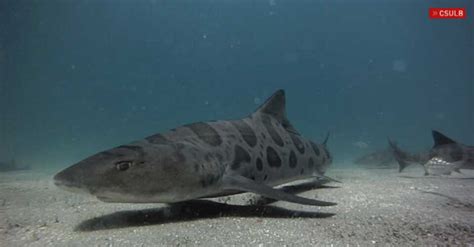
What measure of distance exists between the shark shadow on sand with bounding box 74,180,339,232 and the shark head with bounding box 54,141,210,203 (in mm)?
474

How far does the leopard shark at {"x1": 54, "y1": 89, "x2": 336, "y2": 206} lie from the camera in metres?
3.13

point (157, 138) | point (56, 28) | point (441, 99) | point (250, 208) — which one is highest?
point (56, 28)

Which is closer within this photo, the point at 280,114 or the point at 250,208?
the point at 250,208

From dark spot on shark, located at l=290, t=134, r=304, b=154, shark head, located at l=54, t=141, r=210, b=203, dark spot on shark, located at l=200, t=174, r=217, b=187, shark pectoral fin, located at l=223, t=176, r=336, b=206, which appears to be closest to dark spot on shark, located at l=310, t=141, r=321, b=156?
dark spot on shark, located at l=290, t=134, r=304, b=154

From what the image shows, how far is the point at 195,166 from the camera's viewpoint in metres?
3.76

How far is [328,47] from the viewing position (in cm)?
13150

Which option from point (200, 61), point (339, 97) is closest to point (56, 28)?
point (200, 61)

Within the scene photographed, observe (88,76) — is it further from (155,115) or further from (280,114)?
(280,114)

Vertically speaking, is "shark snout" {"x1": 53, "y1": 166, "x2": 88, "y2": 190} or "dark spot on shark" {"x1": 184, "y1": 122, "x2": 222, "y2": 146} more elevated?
"dark spot on shark" {"x1": 184, "y1": 122, "x2": 222, "y2": 146}

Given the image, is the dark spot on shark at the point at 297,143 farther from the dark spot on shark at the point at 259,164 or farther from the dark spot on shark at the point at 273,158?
the dark spot on shark at the point at 259,164

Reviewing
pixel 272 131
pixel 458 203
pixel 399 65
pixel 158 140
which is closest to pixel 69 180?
pixel 158 140

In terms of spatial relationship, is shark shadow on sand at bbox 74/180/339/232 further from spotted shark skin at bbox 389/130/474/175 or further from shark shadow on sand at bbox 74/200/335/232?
spotted shark skin at bbox 389/130/474/175

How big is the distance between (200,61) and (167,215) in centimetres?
15449

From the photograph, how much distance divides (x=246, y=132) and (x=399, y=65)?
6046 inches
